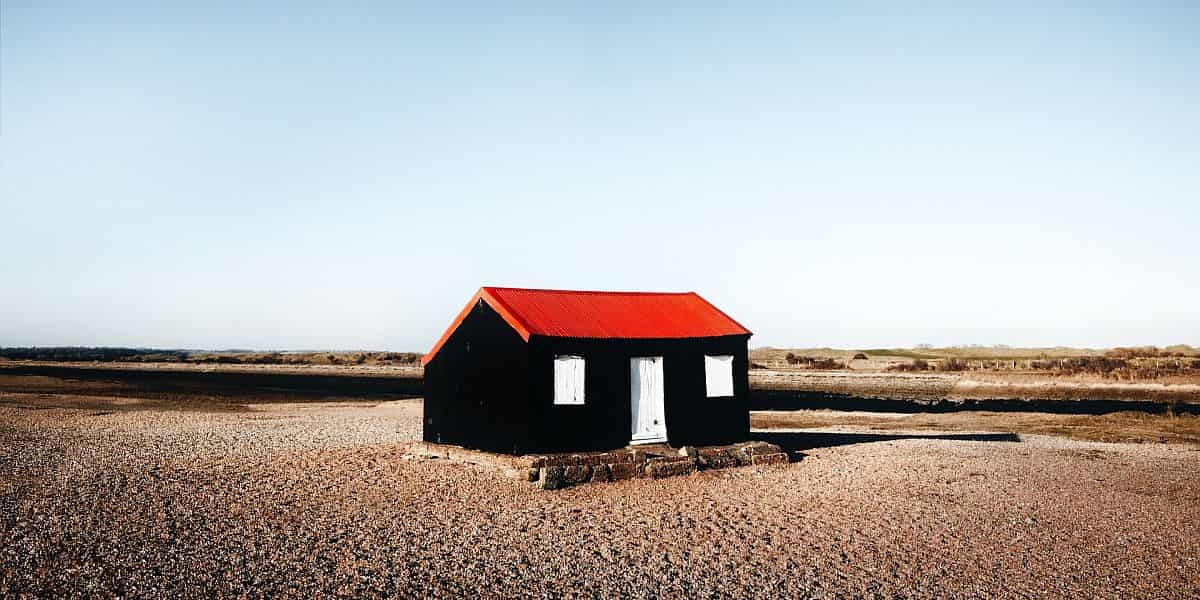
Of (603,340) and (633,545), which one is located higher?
(603,340)

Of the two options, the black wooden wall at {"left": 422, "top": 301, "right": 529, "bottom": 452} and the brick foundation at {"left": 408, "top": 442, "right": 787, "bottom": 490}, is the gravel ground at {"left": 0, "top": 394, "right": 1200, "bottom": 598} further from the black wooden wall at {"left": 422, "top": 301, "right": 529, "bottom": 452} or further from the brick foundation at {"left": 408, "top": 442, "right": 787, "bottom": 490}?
the black wooden wall at {"left": 422, "top": 301, "right": 529, "bottom": 452}

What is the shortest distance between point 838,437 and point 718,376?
29.6 feet

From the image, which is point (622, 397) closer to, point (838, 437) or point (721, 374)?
point (721, 374)

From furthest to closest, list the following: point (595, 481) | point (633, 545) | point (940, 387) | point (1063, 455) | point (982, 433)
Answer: point (940, 387) < point (982, 433) < point (1063, 455) < point (595, 481) < point (633, 545)

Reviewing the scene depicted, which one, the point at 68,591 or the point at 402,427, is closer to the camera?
the point at 68,591

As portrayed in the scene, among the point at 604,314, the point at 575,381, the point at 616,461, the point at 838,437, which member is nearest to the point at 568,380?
the point at 575,381

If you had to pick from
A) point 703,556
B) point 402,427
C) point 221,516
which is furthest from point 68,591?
point 402,427

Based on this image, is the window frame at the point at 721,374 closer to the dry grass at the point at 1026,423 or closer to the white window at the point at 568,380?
the white window at the point at 568,380

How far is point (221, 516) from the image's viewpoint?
1477 cm

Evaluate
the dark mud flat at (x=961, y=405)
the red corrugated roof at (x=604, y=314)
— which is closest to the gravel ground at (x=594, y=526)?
the red corrugated roof at (x=604, y=314)

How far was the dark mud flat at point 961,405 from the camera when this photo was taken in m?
40.1

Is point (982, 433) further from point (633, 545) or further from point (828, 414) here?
point (633, 545)

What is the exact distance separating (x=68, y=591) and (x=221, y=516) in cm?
444

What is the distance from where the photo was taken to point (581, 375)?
1992cm
